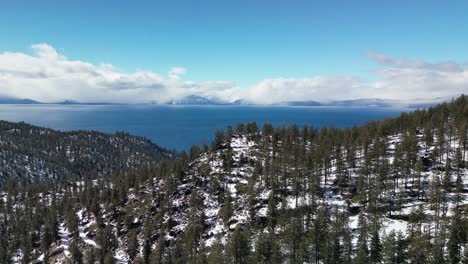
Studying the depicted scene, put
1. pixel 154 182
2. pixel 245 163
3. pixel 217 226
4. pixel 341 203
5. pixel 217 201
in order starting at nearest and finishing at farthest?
pixel 341 203 < pixel 217 226 < pixel 217 201 < pixel 245 163 < pixel 154 182

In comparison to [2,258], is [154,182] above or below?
above

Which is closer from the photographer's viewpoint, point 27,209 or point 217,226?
point 217,226

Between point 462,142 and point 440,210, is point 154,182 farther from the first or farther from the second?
point 462,142

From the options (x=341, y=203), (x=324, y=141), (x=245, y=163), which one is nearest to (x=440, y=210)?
(x=341, y=203)

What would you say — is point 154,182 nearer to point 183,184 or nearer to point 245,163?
point 183,184

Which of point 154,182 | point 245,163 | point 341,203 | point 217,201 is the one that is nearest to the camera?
point 341,203

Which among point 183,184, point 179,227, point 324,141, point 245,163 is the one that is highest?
point 324,141
